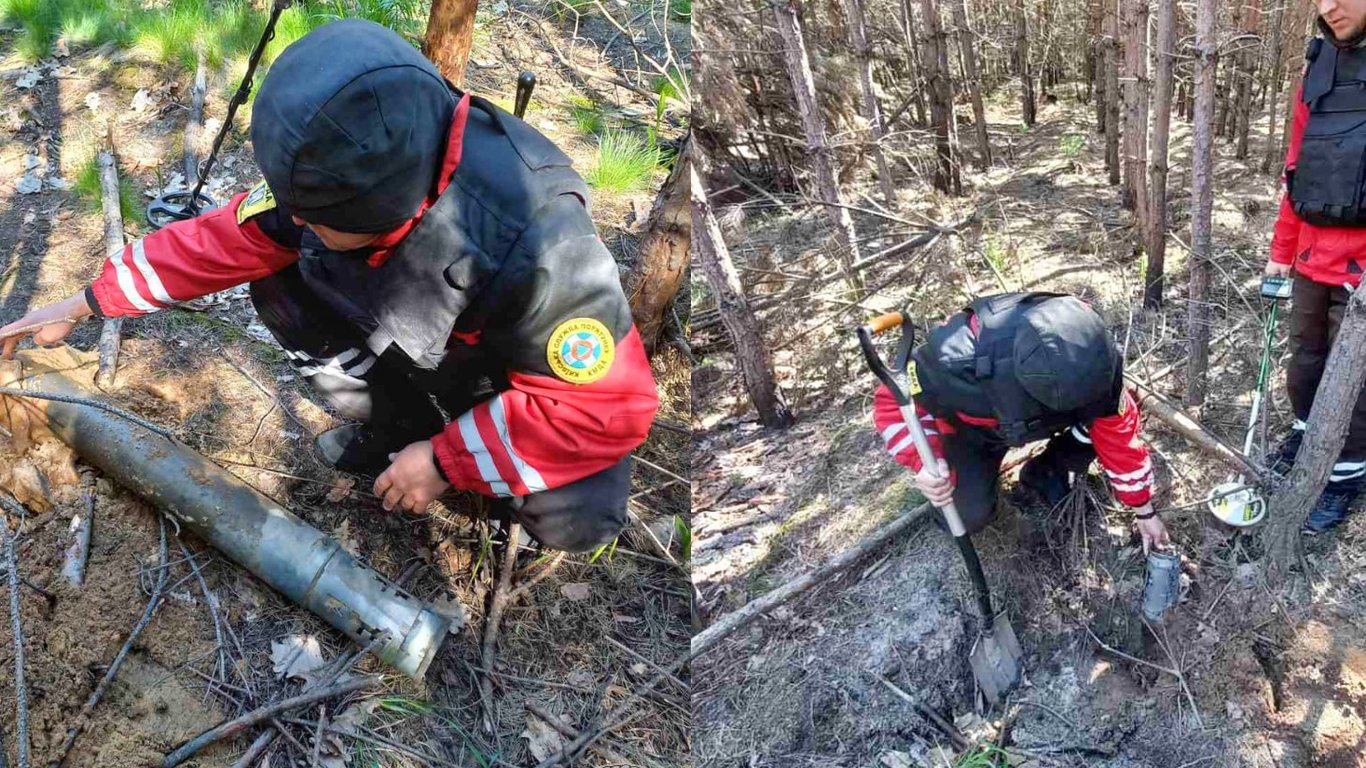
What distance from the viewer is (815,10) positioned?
6602 millimetres

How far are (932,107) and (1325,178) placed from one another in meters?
3.64

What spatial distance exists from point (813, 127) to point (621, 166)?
1170 mm

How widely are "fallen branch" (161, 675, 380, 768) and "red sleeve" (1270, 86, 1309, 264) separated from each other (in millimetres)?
3199

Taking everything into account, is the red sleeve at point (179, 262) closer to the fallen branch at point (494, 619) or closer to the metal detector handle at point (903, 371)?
the fallen branch at point (494, 619)

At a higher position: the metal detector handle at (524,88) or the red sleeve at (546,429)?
the metal detector handle at (524,88)

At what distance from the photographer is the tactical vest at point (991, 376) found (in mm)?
2650

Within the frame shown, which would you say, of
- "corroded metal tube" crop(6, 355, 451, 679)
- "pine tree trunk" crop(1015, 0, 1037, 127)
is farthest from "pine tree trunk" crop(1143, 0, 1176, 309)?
"pine tree trunk" crop(1015, 0, 1037, 127)

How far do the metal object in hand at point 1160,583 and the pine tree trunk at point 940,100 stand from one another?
3.51m

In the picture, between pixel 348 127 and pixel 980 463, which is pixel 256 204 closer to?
pixel 348 127

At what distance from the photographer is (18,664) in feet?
5.91

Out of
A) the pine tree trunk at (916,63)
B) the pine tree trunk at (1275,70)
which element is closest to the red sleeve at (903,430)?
the pine tree trunk at (916,63)

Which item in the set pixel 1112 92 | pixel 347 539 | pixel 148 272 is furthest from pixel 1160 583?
pixel 1112 92

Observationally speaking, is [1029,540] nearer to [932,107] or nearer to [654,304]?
[654,304]

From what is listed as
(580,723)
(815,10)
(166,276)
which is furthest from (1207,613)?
(815,10)
